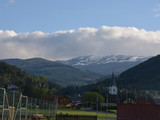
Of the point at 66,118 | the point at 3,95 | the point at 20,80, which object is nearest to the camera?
the point at 3,95

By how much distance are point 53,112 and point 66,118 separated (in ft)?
41.1

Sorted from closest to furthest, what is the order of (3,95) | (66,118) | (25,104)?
(3,95), (25,104), (66,118)

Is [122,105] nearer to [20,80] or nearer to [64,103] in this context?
[64,103]

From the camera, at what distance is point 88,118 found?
4416 cm

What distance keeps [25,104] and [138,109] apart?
15557mm

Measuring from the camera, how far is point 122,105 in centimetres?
4503

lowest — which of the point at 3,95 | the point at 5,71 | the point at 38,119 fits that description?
the point at 38,119

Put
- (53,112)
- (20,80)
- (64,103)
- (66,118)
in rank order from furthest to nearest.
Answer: (20,80) < (64,103) < (53,112) < (66,118)

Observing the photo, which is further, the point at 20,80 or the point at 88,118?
the point at 20,80

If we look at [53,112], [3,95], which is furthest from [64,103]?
[3,95]

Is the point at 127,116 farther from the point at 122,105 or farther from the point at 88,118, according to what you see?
the point at 88,118

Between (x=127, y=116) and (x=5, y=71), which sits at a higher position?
(x=5, y=71)

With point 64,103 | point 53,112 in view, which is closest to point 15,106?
point 53,112

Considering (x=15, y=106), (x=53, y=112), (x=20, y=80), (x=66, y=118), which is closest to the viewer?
(x=15, y=106)
